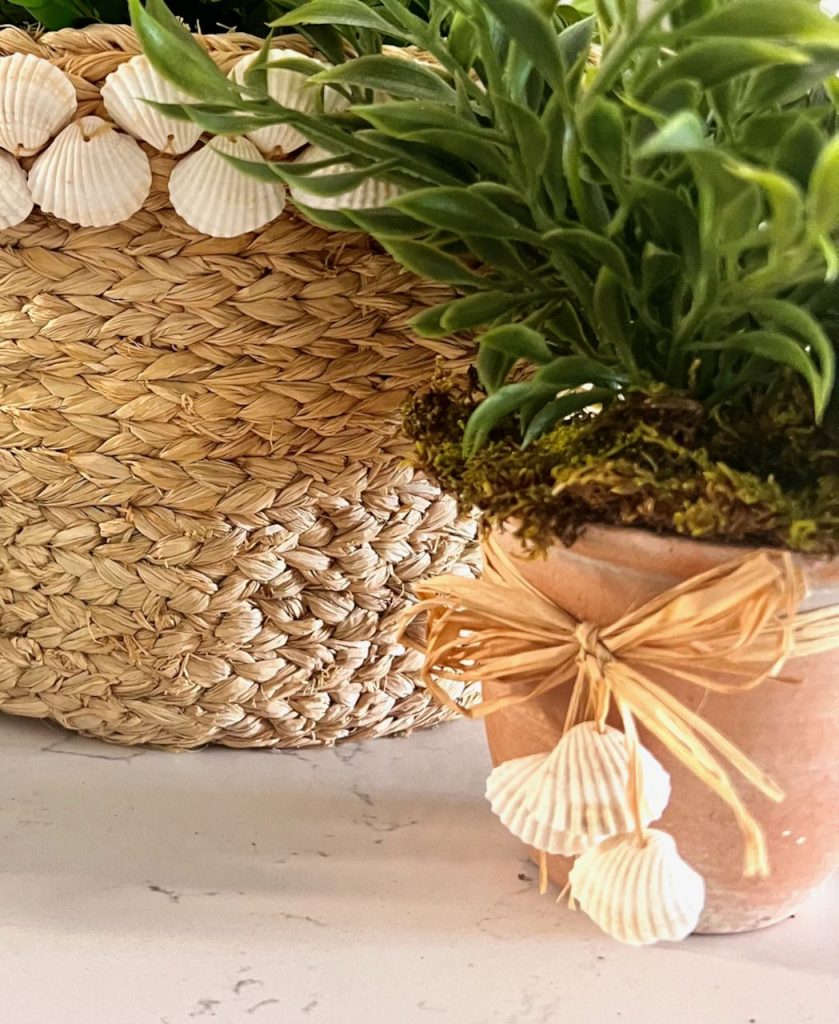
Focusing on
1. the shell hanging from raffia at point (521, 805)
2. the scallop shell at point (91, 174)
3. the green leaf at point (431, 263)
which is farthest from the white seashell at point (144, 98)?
the shell hanging from raffia at point (521, 805)

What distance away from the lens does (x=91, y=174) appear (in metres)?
0.48

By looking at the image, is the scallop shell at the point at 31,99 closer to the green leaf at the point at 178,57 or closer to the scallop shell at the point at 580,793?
the green leaf at the point at 178,57

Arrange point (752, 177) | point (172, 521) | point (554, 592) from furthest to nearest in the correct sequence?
point (172, 521) → point (554, 592) → point (752, 177)

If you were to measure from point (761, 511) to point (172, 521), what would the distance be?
325 mm

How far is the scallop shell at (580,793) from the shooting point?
405 millimetres

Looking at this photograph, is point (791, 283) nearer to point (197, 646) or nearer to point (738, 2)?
point (738, 2)

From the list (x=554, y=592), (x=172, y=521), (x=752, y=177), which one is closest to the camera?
(x=752, y=177)

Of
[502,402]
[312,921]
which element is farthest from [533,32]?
[312,921]

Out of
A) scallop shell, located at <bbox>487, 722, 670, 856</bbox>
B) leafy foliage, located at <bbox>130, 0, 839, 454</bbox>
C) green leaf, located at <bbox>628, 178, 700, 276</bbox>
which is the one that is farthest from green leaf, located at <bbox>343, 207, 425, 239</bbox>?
scallop shell, located at <bbox>487, 722, 670, 856</bbox>

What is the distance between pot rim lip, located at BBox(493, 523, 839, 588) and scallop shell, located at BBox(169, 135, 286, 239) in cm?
22

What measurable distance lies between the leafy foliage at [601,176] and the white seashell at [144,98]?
0.03 meters

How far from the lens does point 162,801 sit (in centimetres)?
60

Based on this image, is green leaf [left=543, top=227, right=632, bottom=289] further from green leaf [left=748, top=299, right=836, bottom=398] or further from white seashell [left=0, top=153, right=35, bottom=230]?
white seashell [left=0, top=153, right=35, bottom=230]

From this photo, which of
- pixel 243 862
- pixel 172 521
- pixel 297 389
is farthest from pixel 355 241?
pixel 243 862
